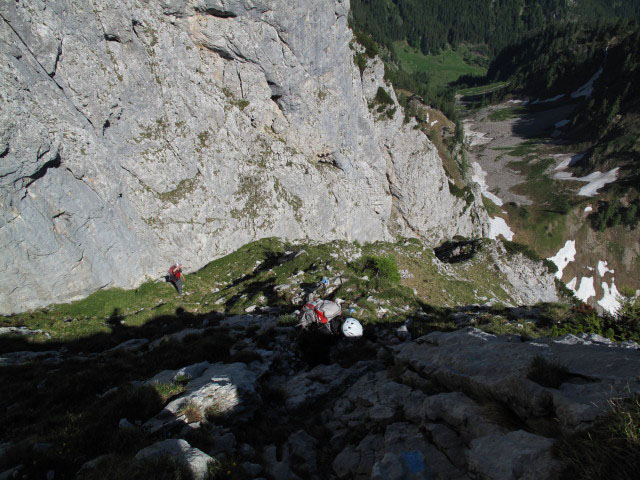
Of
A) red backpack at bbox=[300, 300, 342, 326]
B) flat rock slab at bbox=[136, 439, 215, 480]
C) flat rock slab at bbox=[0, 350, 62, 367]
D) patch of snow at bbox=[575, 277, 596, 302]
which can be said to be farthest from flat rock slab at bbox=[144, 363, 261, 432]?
patch of snow at bbox=[575, 277, 596, 302]

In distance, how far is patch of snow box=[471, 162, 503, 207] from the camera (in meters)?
98.1

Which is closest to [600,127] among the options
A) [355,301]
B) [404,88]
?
[404,88]

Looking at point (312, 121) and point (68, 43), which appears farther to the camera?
point (312, 121)

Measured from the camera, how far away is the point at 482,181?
110875 millimetres

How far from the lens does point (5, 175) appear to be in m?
15.9

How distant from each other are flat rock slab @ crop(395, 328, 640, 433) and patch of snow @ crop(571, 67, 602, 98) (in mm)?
199532

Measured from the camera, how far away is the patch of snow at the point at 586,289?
77000mm

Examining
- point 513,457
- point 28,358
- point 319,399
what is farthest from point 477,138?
point 28,358

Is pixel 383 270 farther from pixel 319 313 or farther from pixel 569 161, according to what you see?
pixel 569 161

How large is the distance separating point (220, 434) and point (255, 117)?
3034 centimetres

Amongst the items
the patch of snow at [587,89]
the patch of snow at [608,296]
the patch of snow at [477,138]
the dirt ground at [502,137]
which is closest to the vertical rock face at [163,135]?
the patch of snow at [608,296]

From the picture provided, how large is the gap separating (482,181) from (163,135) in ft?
372

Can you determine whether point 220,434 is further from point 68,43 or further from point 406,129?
point 406,129

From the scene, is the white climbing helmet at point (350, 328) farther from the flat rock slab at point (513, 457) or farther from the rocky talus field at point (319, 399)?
the flat rock slab at point (513, 457)
